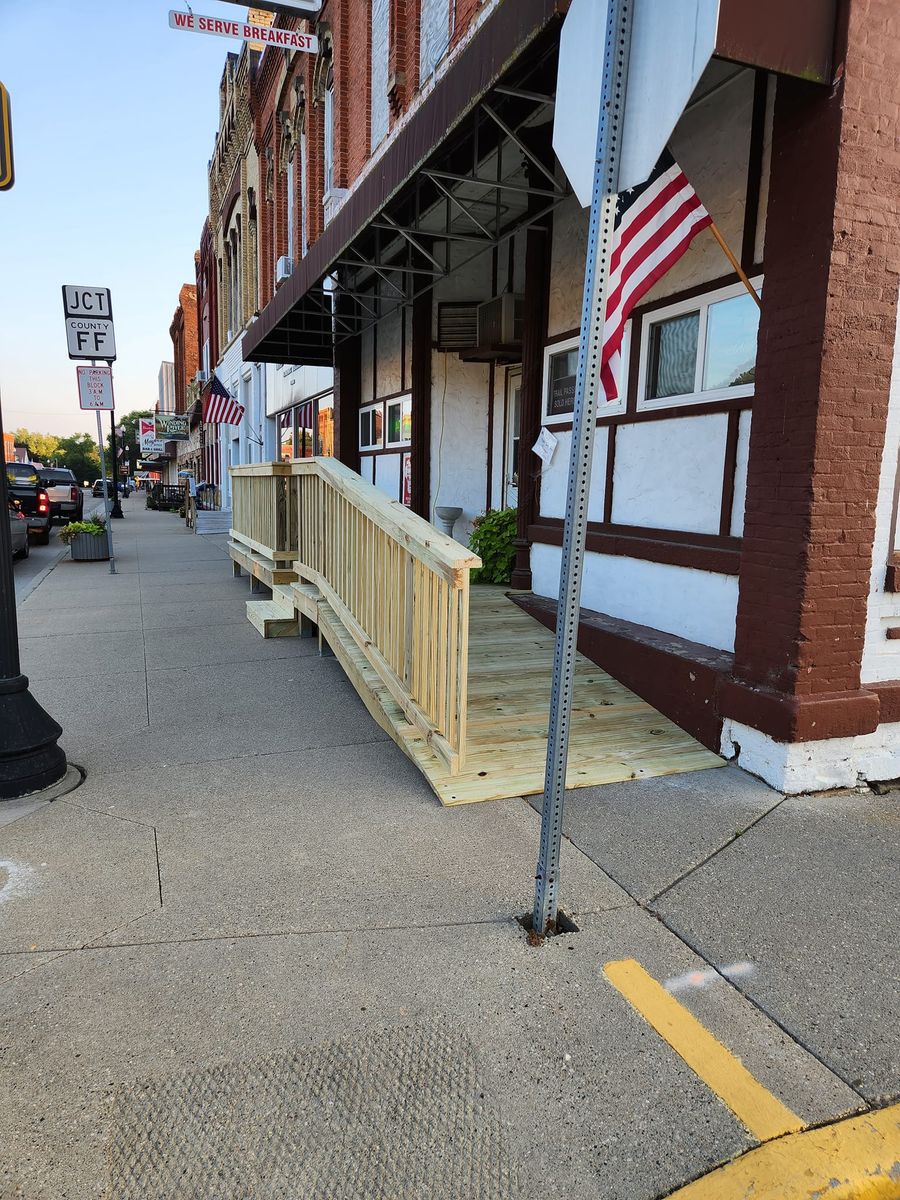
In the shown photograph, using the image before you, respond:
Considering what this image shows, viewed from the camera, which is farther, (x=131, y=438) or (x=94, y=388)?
(x=131, y=438)

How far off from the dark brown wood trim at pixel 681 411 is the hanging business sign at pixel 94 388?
1087 cm

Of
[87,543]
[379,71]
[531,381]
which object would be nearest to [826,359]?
[531,381]

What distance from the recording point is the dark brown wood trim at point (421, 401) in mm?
10781

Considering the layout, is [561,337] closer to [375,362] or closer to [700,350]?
[700,350]

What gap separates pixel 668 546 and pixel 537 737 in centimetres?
177

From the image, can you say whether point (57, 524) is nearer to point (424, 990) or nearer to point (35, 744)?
point (35, 744)

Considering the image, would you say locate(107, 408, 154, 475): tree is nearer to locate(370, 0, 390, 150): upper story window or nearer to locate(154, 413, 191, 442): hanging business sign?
locate(154, 413, 191, 442): hanging business sign

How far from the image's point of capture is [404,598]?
4.80 metres

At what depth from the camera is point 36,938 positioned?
2.92 meters

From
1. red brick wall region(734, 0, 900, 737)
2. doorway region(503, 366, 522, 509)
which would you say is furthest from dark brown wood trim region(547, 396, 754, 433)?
doorway region(503, 366, 522, 509)

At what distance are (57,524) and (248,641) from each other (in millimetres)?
20836

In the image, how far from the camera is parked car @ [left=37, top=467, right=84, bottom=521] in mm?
24219

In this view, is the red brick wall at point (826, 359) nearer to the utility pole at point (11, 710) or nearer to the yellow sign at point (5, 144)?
the utility pole at point (11, 710)

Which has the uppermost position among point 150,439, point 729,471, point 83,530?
point 150,439
